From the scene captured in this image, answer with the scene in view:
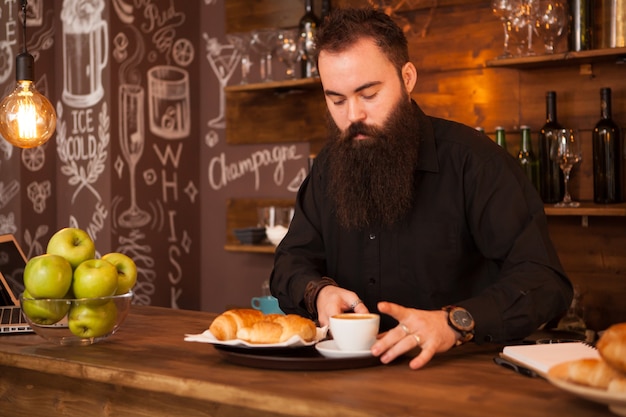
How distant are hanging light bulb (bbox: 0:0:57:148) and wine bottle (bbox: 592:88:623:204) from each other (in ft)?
6.68

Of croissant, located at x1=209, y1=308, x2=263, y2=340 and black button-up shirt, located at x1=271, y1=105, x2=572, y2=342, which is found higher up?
black button-up shirt, located at x1=271, y1=105, x2=572, y2=342

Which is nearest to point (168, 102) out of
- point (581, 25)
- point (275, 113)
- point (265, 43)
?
point (275, 113)

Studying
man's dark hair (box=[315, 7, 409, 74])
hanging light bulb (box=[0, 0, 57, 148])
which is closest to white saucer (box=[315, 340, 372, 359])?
man's dark hair (box=[315, 7, 409, 74])

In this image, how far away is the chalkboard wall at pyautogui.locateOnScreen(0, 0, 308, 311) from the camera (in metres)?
4.39

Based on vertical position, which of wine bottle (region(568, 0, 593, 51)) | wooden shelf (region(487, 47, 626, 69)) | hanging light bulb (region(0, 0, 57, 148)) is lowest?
hanging light bulb (region(0, 0, 57, 148))

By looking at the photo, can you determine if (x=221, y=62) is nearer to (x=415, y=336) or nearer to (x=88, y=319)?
(x=88, y=319)

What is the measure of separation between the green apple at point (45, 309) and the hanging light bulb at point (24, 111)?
2.63 ft

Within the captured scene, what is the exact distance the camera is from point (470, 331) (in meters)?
1.80

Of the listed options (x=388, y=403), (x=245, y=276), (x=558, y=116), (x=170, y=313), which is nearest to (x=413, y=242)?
(x=170, y=313)

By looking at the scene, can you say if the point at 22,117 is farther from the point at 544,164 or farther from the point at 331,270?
the point at 544,164

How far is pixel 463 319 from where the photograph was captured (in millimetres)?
1796

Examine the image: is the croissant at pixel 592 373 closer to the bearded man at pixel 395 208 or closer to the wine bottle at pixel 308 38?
the bearded man at pixel 395 208

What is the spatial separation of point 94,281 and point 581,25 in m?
2.18

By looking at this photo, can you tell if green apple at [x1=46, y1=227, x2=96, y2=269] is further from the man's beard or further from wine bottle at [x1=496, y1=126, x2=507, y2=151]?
wine bottle at [x1=496, y1=126, x2=507, y2=151]
